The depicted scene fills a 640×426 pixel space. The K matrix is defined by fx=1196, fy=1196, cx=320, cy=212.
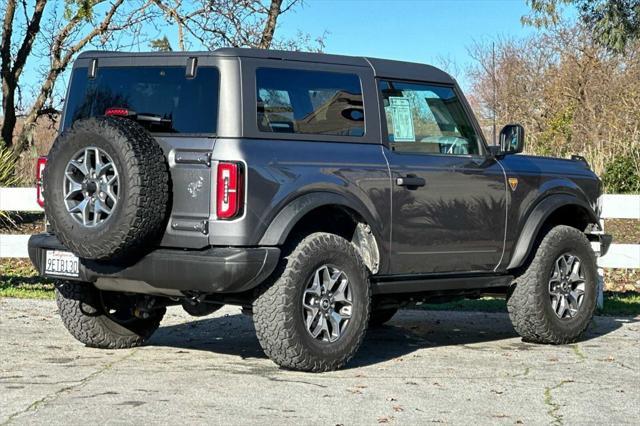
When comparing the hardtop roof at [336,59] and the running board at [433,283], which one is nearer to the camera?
the hardtop roof at [336,59]

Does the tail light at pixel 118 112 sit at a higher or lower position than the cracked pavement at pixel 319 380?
higher

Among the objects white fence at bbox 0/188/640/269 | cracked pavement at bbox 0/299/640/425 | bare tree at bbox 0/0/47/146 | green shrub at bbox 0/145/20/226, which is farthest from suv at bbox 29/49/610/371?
bare tree at bbox 0/0/47/146

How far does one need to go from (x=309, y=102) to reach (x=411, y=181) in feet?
3.03

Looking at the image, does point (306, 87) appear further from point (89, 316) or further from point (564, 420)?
point (564, 420)

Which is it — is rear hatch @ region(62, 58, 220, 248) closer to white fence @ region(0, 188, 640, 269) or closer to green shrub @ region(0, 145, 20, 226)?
white fence @ region(0, 188, 640, 269)

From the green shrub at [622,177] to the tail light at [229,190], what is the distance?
595 inches

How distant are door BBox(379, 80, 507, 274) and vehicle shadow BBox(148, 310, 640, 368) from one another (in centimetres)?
77

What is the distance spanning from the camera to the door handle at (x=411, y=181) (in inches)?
317

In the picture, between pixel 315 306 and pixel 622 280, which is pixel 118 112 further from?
pixel 622 280

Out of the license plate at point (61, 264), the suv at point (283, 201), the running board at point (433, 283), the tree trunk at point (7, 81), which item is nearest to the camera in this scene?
the suv at point (283, 201)

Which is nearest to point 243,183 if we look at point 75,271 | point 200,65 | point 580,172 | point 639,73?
point 200,65

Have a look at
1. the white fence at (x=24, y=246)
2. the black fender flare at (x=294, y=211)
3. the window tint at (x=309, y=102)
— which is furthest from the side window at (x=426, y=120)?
the white fence at (x=24, y=246)

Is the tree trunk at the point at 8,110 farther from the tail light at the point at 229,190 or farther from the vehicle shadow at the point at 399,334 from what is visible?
the tail light at the point at 229,190

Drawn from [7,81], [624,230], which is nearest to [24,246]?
[7,81]
